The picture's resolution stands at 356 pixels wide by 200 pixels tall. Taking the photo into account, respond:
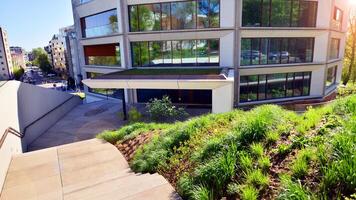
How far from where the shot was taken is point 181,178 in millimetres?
4676

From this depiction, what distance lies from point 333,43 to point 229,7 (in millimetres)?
14359

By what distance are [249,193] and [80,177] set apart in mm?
4672

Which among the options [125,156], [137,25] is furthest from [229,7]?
[125,156]

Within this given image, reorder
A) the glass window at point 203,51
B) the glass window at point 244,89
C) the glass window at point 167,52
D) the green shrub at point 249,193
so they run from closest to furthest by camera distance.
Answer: the green shrub at point 249,193, the glass window at point 203,51, the glass window at point 244,89, the glass window at point 167,52

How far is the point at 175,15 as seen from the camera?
1939 centimetres

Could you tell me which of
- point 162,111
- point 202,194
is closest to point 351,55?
point 162,111

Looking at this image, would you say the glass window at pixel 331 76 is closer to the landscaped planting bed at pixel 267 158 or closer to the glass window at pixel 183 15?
the glass window at pixel 183 15

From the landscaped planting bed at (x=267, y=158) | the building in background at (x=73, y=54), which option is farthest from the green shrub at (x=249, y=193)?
the building in background at (x=73, y=54)

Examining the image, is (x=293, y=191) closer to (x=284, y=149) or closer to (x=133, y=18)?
(x=284, y=149)

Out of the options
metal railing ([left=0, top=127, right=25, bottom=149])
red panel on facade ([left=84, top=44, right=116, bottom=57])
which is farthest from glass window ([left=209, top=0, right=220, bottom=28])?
metal railing ([left=0, top=127, right=25, bottom=149])

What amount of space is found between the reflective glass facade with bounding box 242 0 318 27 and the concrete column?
274 inches

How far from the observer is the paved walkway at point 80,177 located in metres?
4.81

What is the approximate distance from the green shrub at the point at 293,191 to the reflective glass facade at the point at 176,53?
16.6 meters

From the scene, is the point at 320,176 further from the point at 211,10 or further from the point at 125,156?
the point at 211,10
